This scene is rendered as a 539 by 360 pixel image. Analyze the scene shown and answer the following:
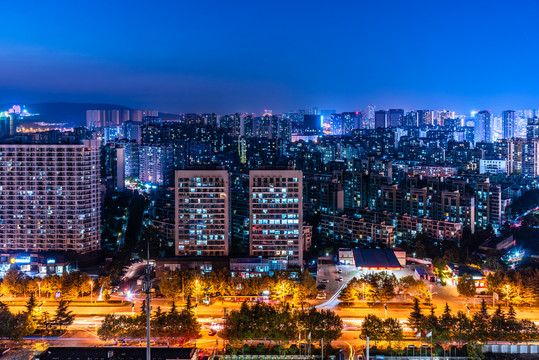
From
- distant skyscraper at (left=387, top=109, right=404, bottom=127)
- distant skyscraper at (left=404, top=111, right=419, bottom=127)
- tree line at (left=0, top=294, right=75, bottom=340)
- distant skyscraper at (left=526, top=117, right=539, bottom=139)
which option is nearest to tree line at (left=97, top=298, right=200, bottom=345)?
tree line at (left=0, top=294, right=75, bottom=340)

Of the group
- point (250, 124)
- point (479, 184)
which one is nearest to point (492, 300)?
point (479, 184)

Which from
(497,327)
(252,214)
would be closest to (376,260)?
(252,214)

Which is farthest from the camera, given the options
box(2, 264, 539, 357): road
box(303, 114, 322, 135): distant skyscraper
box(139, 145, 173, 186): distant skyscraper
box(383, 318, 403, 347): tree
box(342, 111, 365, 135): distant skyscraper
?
box(342, 111, 365, 135): distant skyscraper

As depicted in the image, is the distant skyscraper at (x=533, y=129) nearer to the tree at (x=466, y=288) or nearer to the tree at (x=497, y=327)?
the tree at (x=466, y=288)

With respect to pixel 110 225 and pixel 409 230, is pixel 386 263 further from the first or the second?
pixel 110 225

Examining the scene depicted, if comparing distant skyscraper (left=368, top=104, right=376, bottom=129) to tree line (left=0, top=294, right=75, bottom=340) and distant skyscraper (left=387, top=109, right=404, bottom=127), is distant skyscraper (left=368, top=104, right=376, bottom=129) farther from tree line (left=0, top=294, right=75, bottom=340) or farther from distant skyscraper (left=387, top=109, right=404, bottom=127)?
tree line (left=0, top=294, right=75, bottom=340)

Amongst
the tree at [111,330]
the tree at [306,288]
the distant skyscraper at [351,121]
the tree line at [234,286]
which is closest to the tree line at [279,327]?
the tree at [111,330]
